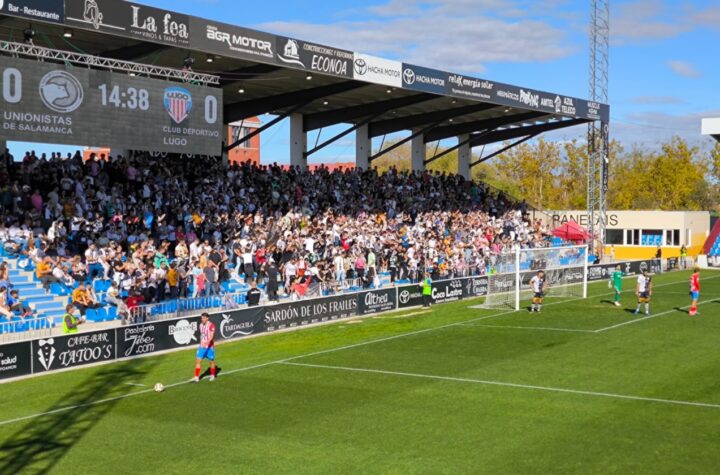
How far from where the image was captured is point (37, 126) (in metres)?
25.0

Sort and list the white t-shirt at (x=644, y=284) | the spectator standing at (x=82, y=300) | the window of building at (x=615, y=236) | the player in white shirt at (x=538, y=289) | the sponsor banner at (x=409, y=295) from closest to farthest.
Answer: the spectator standing at (x=82, y=300), the white t-shirt at (x=644, y=284), the player in white shirt at (x=538, y=289), the sponsor banner at (x=409, y=295), the window of building at (x=615, y=236)

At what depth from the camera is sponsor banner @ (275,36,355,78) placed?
3332 centimetres

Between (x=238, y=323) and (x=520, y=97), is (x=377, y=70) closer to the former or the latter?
(x=520, y=97)

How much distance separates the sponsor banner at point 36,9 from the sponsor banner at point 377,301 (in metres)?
14.9

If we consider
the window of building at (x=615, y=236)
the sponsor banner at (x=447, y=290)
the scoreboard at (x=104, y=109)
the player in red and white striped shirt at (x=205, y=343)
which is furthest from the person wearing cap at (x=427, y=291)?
the window of building at (x=615, y=236)

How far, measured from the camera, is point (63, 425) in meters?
16.5

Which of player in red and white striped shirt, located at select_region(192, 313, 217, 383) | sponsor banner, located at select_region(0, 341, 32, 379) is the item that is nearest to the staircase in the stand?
sponsor banner, located at select_region(0, 341, 32, 379)

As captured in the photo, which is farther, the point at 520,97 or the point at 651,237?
the point at 651,237

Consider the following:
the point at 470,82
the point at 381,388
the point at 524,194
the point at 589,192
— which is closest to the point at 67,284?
the point at 381,388

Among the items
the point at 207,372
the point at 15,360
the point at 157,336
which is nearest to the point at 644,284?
the point at 207,372

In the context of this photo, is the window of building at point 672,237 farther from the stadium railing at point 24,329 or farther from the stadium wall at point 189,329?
the stadium railing at point 24,329

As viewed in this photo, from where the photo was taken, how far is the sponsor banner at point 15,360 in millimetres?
20484

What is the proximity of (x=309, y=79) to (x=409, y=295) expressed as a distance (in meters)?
11.1

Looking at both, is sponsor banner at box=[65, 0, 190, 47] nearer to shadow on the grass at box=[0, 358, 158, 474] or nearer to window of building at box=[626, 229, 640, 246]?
shadow on the grass at box=[0, 358, 158, 474]
